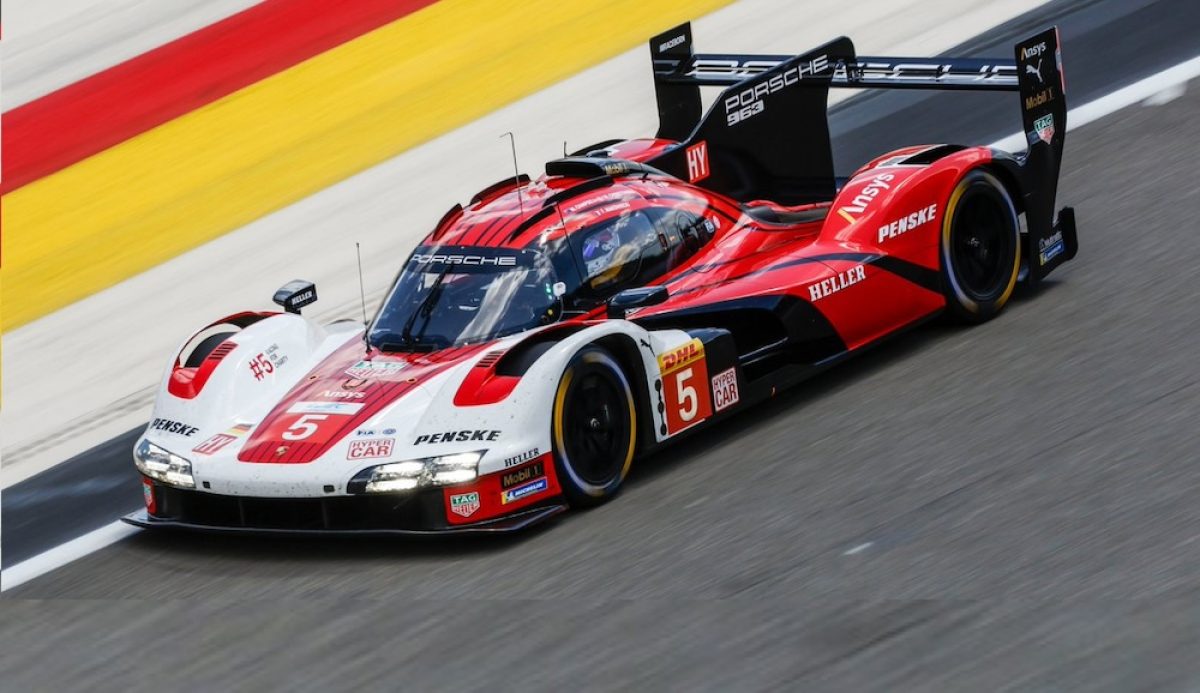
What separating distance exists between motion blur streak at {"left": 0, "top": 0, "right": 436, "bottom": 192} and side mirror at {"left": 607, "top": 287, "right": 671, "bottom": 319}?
291 inches

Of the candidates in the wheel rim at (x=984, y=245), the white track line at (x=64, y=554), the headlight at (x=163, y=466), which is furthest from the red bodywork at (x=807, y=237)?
the white track line at (x=64, y=554)

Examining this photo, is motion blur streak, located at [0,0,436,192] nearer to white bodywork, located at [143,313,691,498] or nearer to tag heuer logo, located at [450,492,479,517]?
white bodywork, located at [143,313,691,498]

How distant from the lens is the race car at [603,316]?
792 cm

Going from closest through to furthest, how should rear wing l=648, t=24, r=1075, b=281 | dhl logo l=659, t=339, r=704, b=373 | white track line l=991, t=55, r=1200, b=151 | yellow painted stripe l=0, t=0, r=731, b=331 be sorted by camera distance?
dhl logo l=659, t=339, r=704, b=373 → rear wing l=648, t=24, r=1075, b=281 → white track line l=991, t=55, r=1200, b=151 → yellow painted stripe l=0, t=0, r=731, b=331

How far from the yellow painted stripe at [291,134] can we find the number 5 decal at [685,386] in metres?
5.52

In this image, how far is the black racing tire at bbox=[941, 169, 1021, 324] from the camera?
9797mm

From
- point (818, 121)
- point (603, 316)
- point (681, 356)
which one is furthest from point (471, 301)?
point (818, 121)

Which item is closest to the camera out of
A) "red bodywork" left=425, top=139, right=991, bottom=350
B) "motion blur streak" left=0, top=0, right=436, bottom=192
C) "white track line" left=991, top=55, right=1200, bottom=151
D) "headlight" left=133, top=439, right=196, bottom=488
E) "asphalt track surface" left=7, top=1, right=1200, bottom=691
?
"asphalt track surface" left=7, top=1, right=1200, bottom=691

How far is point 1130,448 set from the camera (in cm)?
782

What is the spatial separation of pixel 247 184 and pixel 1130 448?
26.3 feet

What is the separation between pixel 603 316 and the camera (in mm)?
8852

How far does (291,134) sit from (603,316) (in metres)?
6.47

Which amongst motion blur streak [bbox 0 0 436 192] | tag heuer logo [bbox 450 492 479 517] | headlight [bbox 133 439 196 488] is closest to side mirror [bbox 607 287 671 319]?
tag heuer logo [bbox 450 492 479 517]

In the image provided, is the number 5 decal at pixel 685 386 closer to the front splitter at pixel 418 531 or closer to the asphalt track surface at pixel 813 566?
the asphalt track surface at pixel 813 566
